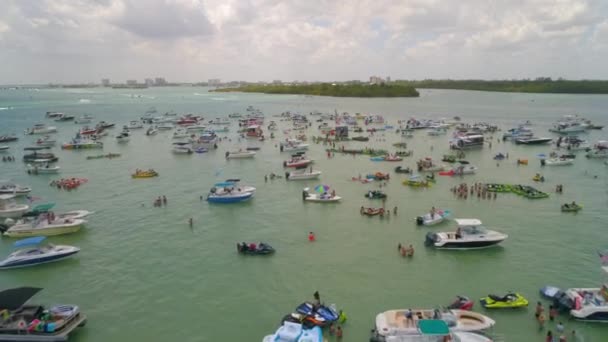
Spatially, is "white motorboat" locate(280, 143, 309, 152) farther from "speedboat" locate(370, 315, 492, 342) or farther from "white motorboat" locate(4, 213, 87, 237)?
"speedboat" locate(370, 315, 492, 342)

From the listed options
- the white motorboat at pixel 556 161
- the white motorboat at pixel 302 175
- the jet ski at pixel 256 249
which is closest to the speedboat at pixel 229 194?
the white motorboat at pixel 302 175

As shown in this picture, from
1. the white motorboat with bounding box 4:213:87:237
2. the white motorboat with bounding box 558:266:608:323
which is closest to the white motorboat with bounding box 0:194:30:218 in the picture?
the white motorboat with bounding box 4:213:87:237

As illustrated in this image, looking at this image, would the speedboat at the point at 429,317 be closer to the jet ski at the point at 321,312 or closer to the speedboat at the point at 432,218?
the jet ski at the point at 321,312

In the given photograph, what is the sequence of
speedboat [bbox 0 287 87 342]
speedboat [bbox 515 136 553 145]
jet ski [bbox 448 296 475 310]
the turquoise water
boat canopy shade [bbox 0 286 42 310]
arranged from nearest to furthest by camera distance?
speedboat [bbox 0 287 87 342] → boat canopy shade [bbox 0 286 42 310] → jet ski [bbox 448 296 475 310] → the turquoise water → speedboat [bbox 515 136 553 145]

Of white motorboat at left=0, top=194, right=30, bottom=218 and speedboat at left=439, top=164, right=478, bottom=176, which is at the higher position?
speedboat at left=439, top=164, right=478, bottom=176

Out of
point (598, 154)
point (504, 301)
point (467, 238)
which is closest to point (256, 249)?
point (467, 238)

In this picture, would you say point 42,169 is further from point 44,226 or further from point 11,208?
point 44,226
